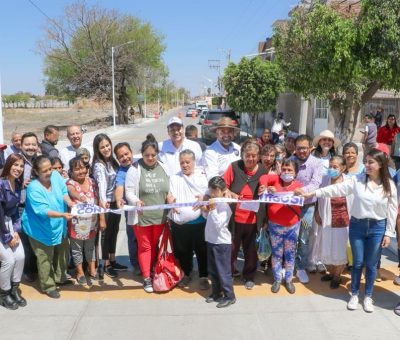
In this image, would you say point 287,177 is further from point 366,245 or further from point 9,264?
point 9,264

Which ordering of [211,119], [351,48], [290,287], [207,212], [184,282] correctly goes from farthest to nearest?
[211,119] < [351,48] < [184,282] < [290,287] < [207,212]

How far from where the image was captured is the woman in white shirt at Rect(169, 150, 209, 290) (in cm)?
461

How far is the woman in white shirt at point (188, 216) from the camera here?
4.61m

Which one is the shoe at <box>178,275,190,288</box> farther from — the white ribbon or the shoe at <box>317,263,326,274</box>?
the shoe at <box>317,263,326,274</box>

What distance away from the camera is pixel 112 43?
40.4 meters

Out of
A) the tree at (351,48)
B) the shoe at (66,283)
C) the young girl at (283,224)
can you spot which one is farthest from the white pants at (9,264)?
the tree at (351,48)

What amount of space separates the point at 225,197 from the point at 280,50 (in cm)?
636

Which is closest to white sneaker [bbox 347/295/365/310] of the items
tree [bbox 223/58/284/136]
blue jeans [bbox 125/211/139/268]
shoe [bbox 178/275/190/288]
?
shoe [bbox 178/275/190/288]

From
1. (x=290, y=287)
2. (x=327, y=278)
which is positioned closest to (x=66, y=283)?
(x=290, y=287)

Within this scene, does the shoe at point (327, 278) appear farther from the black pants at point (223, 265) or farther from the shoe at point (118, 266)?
the shoe at point (118, 266)

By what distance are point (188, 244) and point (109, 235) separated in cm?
105

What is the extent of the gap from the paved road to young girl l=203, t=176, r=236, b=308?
0.19 metres

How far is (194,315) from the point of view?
4.21m

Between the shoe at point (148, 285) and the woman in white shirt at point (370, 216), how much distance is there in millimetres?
2094
